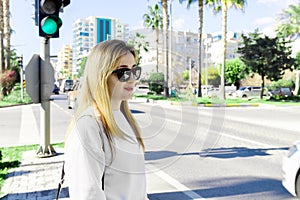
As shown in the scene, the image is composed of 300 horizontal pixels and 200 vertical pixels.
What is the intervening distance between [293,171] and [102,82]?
137 inches

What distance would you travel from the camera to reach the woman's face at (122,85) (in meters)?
1.63

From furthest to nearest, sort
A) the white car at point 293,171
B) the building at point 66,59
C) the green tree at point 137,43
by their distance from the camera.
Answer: the building at point 66,59
the white car at point 293,171
the green tree at point 137,43

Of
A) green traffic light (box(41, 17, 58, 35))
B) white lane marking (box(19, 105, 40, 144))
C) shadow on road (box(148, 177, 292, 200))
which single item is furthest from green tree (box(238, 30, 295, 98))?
green traffic light (box(41, 17, 58, 35))

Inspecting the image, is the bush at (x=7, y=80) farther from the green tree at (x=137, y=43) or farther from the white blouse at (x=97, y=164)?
the white blouse at (x=97, y=164)

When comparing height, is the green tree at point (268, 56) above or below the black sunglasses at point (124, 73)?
above

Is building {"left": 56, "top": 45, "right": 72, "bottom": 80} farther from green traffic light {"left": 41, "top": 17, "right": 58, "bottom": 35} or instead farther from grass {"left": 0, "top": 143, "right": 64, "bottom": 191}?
grass {"left": 0, "top": 143, "right": 64, "bottom": 191}

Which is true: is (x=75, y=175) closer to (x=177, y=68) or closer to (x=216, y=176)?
(x=177, y=68)

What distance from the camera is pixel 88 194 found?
1429 mm

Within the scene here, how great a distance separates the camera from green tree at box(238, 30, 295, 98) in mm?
27938

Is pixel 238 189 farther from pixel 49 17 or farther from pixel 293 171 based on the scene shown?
pixel 49 17

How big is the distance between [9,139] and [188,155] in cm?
544

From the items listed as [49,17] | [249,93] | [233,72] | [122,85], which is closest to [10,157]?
[49,17]

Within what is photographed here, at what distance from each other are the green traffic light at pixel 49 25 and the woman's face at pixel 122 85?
13.6 ft

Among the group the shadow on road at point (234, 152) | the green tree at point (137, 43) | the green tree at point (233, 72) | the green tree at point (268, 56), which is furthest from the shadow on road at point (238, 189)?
the green tree at point (233, 72)
